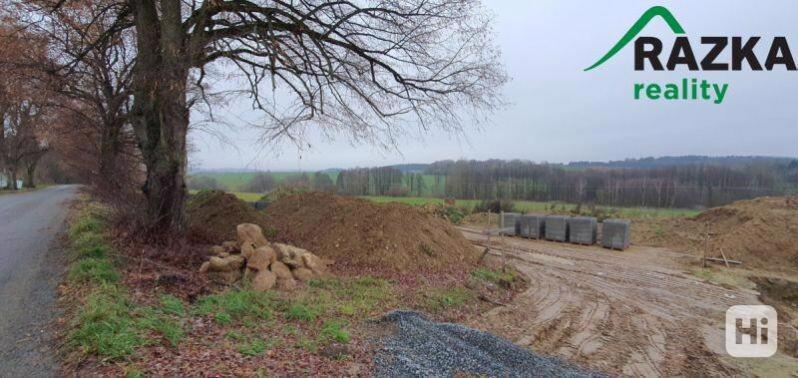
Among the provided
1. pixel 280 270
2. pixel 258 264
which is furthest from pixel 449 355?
pixel 258 264

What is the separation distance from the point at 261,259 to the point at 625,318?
664cm

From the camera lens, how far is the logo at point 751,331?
6355mm

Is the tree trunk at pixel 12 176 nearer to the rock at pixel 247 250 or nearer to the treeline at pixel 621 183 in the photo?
the treeline at pixel 621 183

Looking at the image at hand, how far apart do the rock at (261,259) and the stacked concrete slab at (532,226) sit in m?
12.6

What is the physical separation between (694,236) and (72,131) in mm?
25642

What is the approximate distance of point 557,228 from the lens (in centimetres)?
1619

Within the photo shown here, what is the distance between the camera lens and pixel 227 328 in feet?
15.1

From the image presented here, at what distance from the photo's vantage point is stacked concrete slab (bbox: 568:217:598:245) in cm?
1545

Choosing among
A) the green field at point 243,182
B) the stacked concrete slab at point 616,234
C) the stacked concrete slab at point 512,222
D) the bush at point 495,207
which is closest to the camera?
the stacked concrete slab at point 616,234

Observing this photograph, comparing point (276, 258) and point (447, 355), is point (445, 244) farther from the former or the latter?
point (447, 355)

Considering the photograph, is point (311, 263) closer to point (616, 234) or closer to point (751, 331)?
point (751, 331)

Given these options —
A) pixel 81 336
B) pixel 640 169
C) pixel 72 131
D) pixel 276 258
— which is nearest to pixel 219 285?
pixel 276 258

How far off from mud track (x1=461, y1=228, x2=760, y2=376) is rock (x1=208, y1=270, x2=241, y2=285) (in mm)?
3946

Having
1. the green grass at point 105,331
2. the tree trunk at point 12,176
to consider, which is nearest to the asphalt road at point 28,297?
the green grass at point 105,331
